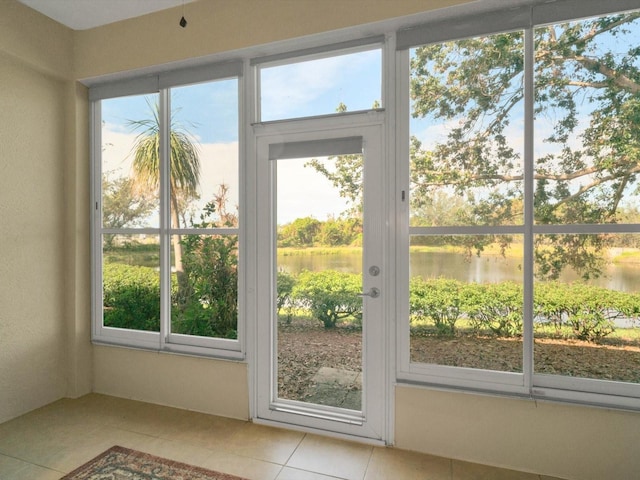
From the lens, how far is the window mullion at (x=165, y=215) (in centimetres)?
296

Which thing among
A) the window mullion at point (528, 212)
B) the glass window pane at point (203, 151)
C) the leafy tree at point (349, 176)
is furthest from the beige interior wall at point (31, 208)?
the window mullion at point (528, 212)

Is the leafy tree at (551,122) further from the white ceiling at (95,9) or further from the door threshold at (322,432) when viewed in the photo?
the white ceiling at (95,9)

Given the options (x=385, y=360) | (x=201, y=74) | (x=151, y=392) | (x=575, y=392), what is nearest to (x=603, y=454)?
(x=575, y=392)

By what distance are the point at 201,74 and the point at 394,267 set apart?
2094 millimetres

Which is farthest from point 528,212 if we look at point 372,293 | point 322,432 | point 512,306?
point 322,432

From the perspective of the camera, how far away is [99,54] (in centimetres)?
295

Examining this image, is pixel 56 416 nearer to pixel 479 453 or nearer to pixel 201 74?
pixel 201 74

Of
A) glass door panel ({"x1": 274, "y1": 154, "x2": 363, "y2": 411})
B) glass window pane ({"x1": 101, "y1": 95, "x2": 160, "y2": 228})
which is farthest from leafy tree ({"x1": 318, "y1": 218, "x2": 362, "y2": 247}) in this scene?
glass window pane ({"x1": 101, "y1": 95, "x2": 160, "y2": 228})

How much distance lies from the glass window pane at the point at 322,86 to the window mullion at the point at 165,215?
900 mm

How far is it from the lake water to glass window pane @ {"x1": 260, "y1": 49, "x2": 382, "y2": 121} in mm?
1046

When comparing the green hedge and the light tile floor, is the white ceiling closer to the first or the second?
the green hedge

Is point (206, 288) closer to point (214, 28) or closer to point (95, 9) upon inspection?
point (214, 28)

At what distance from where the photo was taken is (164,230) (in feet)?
9.78

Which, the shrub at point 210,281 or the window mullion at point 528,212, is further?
the shrub at point 210,281
